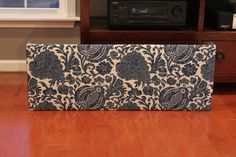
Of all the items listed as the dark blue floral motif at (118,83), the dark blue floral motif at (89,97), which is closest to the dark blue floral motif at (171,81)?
the dark blue floral motif at (118,83)

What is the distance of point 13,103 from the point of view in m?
2.27

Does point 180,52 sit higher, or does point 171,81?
point 180,52

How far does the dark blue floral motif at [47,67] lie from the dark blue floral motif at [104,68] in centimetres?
18

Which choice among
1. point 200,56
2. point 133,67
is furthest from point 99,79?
point 200,56

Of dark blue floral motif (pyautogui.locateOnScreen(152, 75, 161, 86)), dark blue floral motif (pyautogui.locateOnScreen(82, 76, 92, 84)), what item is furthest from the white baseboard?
dark blue floral motif (pyautogui.locateOnScreen(152, 75, 161, 86))

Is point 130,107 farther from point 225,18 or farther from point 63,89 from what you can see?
point 225,18

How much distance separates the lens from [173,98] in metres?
2.16

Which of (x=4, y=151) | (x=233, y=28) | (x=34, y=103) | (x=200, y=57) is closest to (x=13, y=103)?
(x=34, y=103)

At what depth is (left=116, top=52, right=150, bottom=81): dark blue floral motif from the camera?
6.90 ft

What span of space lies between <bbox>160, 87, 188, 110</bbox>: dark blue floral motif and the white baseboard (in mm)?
1095

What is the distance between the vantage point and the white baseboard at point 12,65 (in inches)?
111

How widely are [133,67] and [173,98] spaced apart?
26cm

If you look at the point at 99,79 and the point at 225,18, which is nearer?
the point at 99,79

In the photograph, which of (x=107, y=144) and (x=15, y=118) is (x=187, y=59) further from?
(x=15, y=118)
